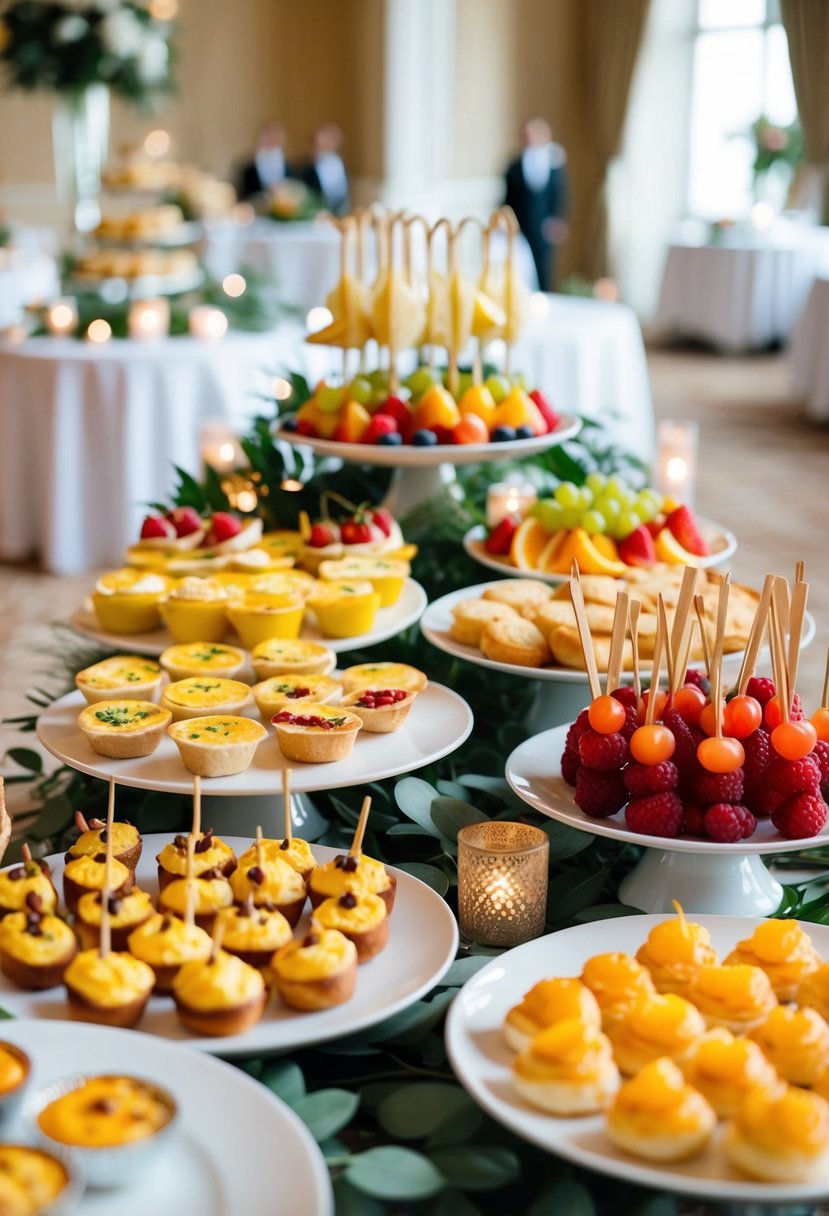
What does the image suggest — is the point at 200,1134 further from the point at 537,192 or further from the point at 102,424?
A: the point at 537,192

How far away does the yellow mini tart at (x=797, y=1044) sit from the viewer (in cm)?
125

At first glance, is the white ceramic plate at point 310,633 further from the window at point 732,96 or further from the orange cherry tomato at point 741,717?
the window at point 732,96

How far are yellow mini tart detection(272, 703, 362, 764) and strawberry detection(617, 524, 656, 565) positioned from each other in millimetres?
937

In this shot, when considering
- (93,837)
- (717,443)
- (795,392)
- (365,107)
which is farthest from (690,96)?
(93,837)

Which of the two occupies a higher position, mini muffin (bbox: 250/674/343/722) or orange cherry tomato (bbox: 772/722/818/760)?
orange cherry tomato (bbox: 772/722/818/760)

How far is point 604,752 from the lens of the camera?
162 centimetres

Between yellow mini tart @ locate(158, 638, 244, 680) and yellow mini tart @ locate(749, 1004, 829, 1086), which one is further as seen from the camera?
yellow mini tart @ locate(158, 638, 244, 680)

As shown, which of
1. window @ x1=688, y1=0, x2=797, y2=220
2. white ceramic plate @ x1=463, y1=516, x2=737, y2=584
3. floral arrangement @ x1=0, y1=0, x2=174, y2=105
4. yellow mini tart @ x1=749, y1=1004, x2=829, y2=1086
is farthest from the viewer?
window @ x1=688, y1=0, x2=797, y2=220

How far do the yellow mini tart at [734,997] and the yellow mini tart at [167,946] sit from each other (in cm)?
49

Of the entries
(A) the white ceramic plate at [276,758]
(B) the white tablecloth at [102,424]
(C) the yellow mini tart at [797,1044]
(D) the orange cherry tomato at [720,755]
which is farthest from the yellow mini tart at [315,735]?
(B) the white tablecloth at [102,424]

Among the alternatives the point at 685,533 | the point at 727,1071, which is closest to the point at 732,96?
the point at 685,533

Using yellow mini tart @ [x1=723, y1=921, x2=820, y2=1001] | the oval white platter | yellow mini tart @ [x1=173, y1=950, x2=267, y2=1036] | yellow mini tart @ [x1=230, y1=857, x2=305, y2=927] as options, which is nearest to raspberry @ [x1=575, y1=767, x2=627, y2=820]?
yellow mini tart @ [x1=723, y1=921, x2=820, y2=1001]

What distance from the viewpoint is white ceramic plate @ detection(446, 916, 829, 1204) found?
1116 millimetres

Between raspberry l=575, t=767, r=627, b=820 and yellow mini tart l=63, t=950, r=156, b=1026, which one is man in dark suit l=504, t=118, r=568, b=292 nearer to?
raspberry l=575, t=767, r=627, b=820
